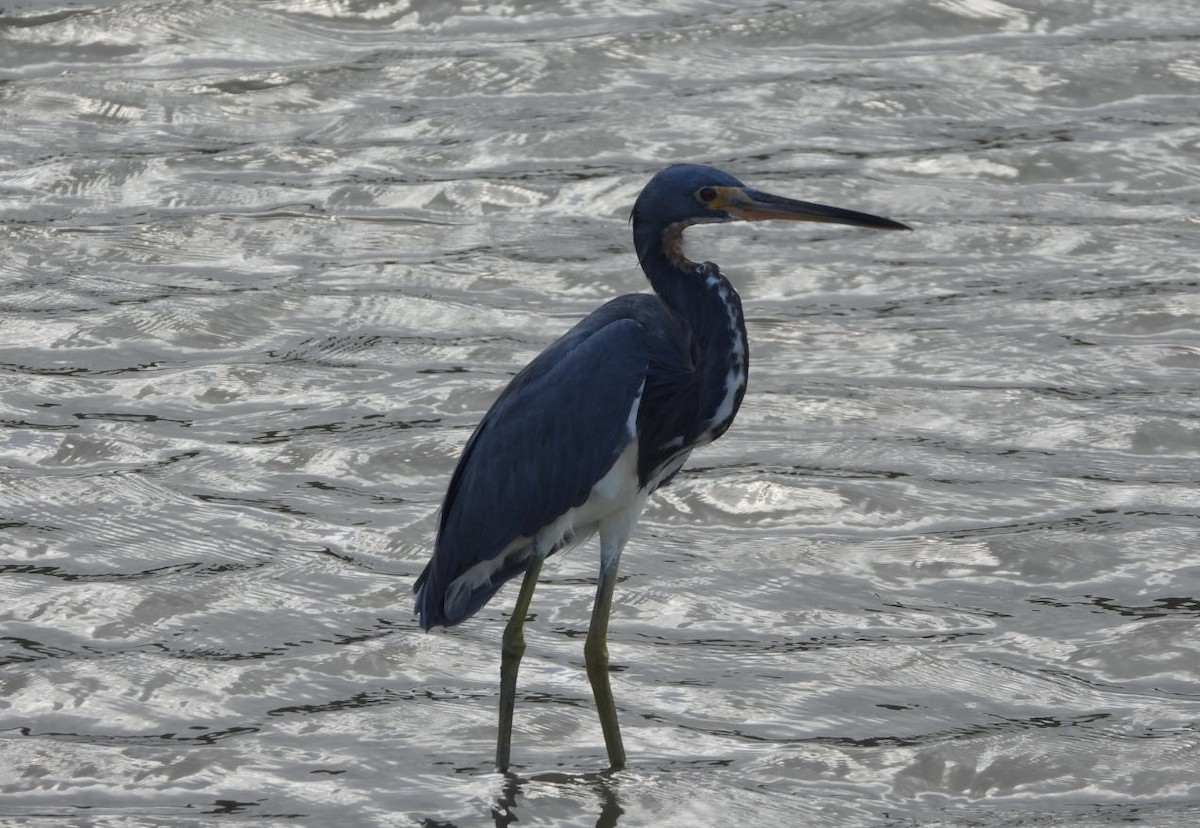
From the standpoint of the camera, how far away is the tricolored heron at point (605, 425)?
5.30 m

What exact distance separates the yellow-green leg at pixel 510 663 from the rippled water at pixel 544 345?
0.31 feet

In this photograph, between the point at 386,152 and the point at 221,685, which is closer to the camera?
the point at 221,685

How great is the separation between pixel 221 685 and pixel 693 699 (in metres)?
1.30

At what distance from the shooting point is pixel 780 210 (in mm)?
5551

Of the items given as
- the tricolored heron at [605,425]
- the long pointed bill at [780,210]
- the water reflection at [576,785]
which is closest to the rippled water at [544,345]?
the water reflection at [576,785]

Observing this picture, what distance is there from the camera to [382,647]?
588 cm

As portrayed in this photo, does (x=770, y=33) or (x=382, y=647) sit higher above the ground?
(x=770, y=33)

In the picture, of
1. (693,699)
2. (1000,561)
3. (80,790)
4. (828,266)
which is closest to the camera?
(80,790)

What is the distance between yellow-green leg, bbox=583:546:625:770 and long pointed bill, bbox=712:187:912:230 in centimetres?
96

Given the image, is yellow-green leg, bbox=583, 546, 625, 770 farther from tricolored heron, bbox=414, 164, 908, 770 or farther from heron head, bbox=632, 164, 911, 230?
heron head, bbox=632, 164, 911, 230

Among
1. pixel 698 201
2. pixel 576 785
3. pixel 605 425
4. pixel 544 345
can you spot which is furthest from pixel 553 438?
pixel 544 345

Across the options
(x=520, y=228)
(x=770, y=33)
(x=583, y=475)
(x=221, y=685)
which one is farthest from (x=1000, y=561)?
(x=770, y=33)

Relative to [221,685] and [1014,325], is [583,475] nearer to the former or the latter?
[221,685]

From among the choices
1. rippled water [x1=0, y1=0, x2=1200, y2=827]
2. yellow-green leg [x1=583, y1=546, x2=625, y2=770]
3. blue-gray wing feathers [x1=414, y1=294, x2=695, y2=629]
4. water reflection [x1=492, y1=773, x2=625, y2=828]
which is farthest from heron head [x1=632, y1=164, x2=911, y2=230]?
water reflection [x1=492, y1=773, x2=625, y2=828]
